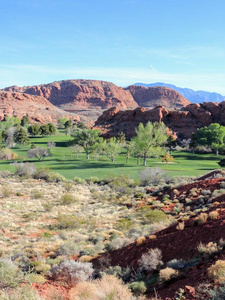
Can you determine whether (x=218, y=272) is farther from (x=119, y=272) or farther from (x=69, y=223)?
(x=69, y=223)

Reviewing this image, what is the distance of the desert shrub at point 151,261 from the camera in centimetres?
950

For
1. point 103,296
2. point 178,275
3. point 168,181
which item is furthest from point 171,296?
point 168,181

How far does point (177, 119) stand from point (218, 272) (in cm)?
9571

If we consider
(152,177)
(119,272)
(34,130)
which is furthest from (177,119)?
(119,272)

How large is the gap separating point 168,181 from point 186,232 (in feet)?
80.7

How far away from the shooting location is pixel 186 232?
11289 millimetres

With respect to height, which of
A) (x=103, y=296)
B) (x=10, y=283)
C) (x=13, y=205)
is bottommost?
(x=13, y=205)

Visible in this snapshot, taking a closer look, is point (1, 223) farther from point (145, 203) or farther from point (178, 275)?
point (178, 275)

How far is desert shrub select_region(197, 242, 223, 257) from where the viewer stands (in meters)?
8.64

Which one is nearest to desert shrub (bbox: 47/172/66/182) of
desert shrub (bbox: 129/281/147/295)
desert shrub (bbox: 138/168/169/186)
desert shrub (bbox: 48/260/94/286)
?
desert shrub (bbox: 138/168/169/186)

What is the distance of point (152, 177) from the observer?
3603 cm

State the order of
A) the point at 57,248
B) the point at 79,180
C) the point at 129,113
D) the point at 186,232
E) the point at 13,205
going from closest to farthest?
the point at 186,232
the point at 57,248
the point at 13,205
the point at 79,180
the point at 129,113

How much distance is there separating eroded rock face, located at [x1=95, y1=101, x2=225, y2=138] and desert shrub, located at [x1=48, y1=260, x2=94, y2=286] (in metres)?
85.0

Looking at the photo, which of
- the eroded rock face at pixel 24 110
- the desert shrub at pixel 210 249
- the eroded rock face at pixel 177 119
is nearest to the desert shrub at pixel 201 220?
the desert shrub at pixel 210 249
